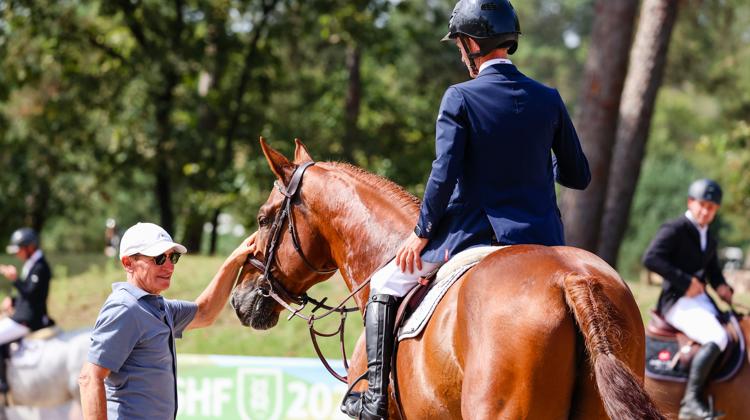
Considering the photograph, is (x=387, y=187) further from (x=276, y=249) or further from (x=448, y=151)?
(x=448, y=151)

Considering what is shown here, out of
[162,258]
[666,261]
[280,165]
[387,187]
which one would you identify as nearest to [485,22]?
[387,187]

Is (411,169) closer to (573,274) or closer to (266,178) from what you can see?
(266,178)

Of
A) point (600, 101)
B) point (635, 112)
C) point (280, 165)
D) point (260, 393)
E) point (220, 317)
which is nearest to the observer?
point (280, 165)

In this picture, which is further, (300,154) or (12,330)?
(12,330)

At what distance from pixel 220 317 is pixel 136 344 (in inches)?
422

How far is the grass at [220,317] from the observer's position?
1382cm

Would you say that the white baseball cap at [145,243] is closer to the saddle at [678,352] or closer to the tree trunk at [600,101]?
the saddle at [678,352]

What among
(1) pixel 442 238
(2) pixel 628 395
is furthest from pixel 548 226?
(2) pixel 628 395

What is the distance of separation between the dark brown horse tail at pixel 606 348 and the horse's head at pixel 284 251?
209cm

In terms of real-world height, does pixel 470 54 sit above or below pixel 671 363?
above

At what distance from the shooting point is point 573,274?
3.82 metres

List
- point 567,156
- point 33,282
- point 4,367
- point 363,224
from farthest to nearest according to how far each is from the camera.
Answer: point 33,282
point 4,367
point 363,224
point 567,156

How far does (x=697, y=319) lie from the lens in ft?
27.7

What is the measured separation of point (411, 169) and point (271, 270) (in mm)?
17695
